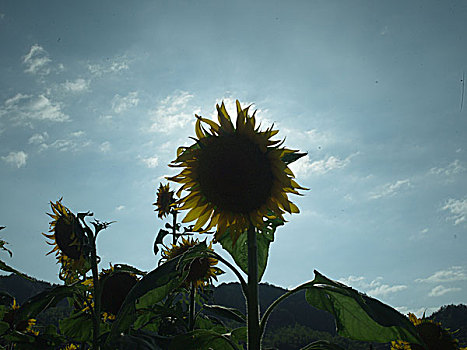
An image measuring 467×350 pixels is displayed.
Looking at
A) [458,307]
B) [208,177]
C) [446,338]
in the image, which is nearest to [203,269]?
[208,177]

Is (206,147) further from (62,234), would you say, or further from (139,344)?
(62,234)

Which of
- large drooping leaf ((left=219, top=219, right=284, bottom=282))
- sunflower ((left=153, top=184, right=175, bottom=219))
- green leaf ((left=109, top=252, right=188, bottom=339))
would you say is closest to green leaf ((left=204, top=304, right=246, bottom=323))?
large drooping leaf ((left=219, top=219, right=284, bottom=282))

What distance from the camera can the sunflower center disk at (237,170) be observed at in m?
1.70

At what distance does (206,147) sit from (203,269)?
1.86m

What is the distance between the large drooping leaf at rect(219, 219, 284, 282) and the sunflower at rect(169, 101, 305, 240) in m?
0.05

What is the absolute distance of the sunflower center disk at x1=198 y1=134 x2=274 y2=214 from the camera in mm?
1700

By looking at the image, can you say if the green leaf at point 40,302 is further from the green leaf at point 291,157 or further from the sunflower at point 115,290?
the green leaf at point 291,157

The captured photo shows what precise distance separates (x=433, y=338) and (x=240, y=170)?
2633 millimetres

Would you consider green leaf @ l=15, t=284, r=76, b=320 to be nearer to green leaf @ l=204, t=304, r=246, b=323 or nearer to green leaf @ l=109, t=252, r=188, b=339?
green leaf @ l=204, t=304, r=246, b=323

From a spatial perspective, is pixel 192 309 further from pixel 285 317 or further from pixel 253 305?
pixel 285 317

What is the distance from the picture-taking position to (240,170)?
5.63ft

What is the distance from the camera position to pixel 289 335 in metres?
9.98

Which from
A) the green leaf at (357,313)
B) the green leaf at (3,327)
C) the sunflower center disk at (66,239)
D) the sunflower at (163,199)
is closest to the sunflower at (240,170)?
the green leaf at (357,313)

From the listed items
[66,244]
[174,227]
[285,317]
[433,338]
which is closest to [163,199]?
[174,227]
